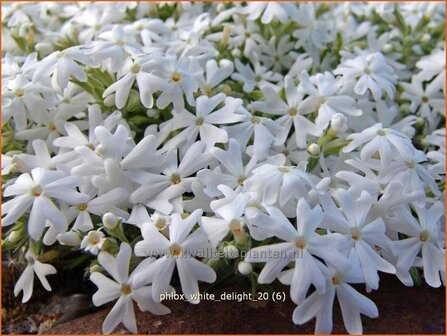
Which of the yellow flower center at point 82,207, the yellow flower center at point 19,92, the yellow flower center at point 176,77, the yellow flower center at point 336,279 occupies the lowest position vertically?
the yellow flower center at point 336,279

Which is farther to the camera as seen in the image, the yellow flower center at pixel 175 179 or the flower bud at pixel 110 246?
the yellow flower center at pixel 175 179

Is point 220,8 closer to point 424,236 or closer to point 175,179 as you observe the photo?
point 175,179

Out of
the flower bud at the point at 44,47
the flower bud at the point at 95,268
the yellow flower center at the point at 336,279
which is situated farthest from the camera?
the flower bud at the point at 44,47

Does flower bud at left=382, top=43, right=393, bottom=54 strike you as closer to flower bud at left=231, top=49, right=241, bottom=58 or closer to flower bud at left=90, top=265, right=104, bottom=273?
flower bud at left=231, top=49, right=241, bottom=58

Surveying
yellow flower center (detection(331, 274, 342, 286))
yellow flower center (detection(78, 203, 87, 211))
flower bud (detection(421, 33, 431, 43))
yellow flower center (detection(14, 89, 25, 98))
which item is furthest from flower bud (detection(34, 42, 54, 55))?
flower bud (detection(421, 33, 431, 43))

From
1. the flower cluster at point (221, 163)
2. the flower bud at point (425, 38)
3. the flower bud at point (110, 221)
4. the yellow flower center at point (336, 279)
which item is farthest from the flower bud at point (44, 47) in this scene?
the flower bud at point (425, 38)

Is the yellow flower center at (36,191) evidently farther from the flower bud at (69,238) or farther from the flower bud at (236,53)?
the flower bud at (236,53)

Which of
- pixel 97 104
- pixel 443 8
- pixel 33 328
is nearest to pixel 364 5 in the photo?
pixel 443 8
